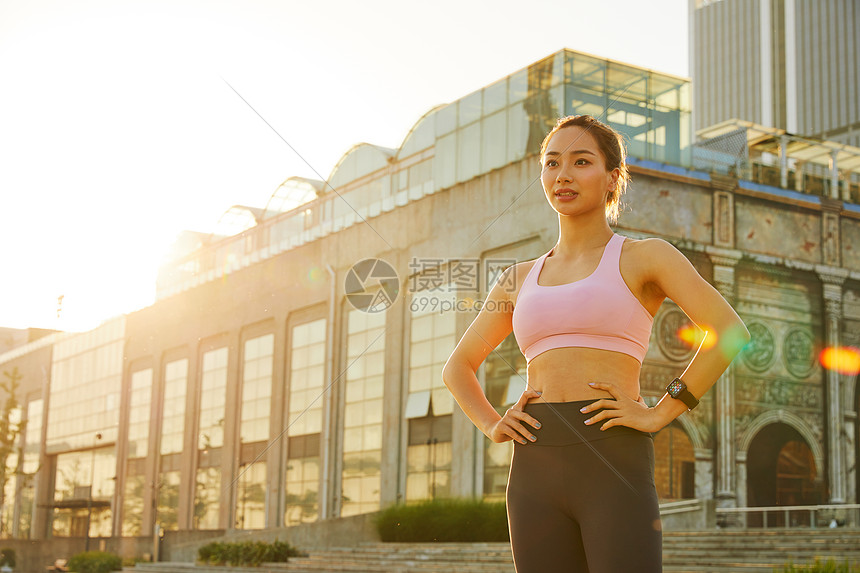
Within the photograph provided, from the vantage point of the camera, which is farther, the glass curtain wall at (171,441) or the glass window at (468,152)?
the glass curtain wall at (171,441)

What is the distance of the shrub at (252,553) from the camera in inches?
1049

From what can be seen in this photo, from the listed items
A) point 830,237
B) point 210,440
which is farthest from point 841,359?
point 210,440

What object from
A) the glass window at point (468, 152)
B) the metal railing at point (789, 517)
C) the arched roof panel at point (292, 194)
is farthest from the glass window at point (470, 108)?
the metal railing at point (789, 517)

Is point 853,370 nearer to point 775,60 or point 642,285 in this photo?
point 642,285

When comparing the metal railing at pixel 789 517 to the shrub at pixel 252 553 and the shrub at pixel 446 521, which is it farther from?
the shrub at pixel 252 553

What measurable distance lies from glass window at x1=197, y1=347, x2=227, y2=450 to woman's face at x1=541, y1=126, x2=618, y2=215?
4311cm

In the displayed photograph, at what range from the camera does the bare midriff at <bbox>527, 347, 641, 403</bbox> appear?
9.32 feet

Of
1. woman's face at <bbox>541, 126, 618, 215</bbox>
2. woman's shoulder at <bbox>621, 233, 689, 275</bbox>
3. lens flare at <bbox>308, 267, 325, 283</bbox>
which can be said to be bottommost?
woman's shoulder at <bbox>621, 233, 689, 275</bbox>

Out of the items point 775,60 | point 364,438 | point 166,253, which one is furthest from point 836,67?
point 364,438

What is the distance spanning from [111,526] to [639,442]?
182 feet

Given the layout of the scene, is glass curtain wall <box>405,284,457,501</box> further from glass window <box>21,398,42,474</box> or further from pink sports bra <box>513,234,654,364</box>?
glass window <box>21,398,42,474</box>

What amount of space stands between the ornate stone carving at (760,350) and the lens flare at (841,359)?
2.14 meters

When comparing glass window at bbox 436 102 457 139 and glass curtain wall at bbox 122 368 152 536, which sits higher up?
glass window at bbox 436 102 457 139

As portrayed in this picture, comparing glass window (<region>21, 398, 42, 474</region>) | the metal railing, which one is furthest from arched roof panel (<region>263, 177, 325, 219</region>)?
glass window (<region>21, 398, 42, 474</region>)
